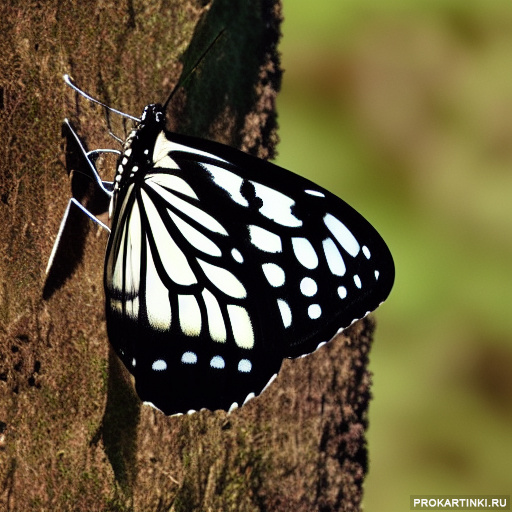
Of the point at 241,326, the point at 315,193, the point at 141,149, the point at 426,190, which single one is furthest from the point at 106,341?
the point at 426,190

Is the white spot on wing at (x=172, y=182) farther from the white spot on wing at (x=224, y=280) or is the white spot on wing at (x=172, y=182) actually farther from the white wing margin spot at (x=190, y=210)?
the white spot on wing at (x=224, y=280)

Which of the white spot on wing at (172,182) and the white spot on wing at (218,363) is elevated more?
the white spot on wing at (172,182)

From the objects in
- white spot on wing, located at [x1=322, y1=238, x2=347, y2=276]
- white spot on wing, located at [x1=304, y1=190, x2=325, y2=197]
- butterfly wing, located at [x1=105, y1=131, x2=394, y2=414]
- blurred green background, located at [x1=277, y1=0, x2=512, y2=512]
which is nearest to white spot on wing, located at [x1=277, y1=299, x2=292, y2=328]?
butterfly wing, located at [x1=105, y1=131, x2=394, y2=414]

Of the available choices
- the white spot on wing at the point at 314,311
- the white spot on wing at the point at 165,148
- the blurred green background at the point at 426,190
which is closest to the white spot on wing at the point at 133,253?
the white spot on wing at the point at 165,148

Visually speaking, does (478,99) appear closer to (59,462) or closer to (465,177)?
(465,177)

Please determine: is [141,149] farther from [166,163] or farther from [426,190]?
[426,190]

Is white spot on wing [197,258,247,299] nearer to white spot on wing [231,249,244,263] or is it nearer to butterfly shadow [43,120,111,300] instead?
white spot on wing [231,249,244,263]

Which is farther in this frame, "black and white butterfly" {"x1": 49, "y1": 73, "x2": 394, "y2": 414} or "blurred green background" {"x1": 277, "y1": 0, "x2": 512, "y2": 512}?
"blurred green background" {"x1": 277, "y1": 0, "x2": 512, "y2": 512}
